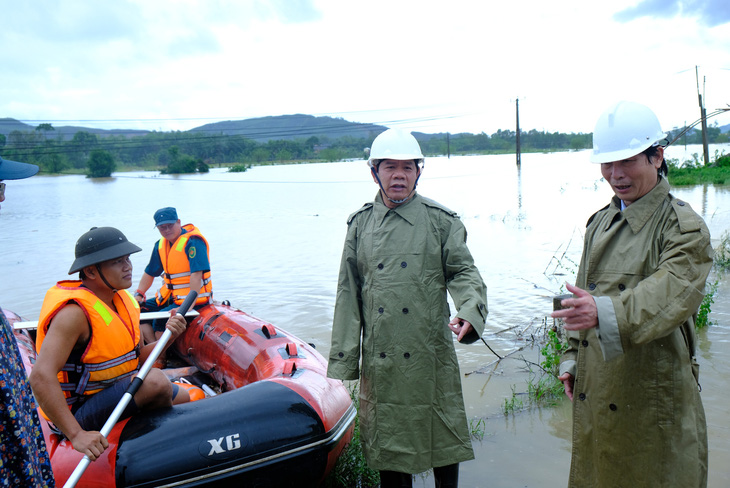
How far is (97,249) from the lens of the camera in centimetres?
287

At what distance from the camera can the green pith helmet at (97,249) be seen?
9.25 feet

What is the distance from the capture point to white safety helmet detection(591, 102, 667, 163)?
197cm

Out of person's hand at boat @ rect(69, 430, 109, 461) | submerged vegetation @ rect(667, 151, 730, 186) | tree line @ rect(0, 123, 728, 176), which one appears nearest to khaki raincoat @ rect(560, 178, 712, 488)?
person's hand at boat @ rect(69, 430, 109, 461)

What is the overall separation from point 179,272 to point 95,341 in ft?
9.94

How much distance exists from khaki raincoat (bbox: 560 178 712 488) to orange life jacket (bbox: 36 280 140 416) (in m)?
2.16

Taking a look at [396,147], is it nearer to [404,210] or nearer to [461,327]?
[404,210]

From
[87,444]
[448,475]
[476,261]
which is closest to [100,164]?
[476,261]

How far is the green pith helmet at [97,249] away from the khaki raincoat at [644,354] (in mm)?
2184

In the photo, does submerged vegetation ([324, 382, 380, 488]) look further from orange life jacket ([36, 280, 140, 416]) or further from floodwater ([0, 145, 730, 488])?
orange life jacket ([36, 280, 140, 416])

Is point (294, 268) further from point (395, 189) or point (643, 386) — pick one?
point (643, 386)

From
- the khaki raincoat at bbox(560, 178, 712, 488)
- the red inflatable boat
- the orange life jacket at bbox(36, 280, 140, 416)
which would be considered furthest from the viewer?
the red inflatable boat

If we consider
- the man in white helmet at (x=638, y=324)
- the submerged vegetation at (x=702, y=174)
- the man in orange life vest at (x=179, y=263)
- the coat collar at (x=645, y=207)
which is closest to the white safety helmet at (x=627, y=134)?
the man in white helmet at (x=638, y=324)

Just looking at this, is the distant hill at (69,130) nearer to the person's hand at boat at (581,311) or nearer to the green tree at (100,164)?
the green tree at (100,164)

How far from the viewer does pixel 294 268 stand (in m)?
11.8
